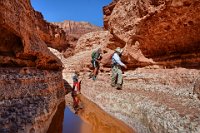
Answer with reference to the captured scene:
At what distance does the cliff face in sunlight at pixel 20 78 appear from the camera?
450cm

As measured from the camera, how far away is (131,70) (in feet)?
35.2

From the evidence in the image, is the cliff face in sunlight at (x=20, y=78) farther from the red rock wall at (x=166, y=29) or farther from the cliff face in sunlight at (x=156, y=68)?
the red rock wall at (x=166, y=29)

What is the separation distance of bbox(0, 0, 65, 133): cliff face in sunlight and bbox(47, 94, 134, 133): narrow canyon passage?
59 cm

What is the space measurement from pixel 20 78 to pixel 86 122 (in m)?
2.63

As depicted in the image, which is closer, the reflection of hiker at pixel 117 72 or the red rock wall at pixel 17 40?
the red rock wall at pixel 17 40

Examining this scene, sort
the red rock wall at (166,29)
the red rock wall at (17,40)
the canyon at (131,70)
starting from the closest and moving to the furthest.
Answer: the canyon at (131,70), the red rock wall at (17,40), the red rock wall at (166,29)

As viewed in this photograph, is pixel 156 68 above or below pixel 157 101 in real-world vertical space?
above

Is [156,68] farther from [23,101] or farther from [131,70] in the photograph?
[23,101]

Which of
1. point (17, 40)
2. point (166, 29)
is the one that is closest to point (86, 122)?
point (17, 40)

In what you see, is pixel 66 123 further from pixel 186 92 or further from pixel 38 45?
pixel 186 92

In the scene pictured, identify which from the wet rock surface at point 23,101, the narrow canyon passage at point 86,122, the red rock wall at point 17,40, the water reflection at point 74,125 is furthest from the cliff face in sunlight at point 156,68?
the red rock wall at point 17,40

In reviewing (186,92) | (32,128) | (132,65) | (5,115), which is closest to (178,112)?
(186,92)

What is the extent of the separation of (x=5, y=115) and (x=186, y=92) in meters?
4.80

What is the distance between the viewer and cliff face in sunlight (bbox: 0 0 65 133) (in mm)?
4504
